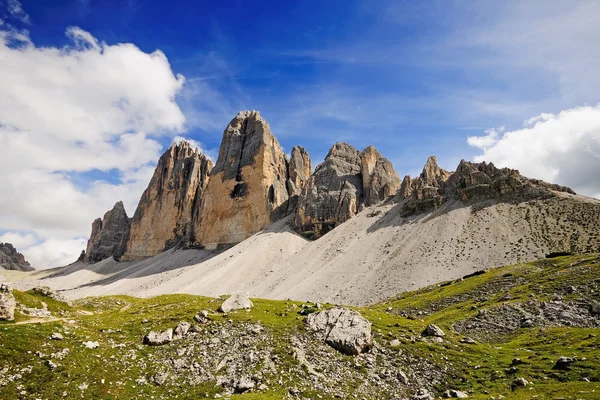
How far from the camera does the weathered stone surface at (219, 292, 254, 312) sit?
113 ft

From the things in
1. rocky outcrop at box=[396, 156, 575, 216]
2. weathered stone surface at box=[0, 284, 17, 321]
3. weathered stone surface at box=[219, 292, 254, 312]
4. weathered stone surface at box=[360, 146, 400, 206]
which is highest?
weathered stone surface at box=[360, 146, 400, 206]

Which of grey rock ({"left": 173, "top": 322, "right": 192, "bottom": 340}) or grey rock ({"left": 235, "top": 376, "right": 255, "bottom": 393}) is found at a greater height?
grey rock ({"left": 173, "top": 322, "right": 192, "bottom": 340})

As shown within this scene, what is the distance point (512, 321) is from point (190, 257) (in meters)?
156

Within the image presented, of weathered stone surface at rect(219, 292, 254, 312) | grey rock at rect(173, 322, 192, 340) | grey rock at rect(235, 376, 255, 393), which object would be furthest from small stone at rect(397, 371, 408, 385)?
grey rock at rect(173, 322, 192, 340)

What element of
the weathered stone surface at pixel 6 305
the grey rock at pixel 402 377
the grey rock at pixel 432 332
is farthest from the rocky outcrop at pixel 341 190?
the weathered stone surface at pixel 6 305

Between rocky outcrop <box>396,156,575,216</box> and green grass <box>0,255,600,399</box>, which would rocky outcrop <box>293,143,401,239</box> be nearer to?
rocky outcrop <box>396,156,575,216</box>

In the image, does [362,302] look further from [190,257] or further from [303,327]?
[190,257]

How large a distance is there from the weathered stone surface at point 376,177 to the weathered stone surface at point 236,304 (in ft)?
408

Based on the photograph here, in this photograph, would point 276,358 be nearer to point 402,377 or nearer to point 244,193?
point 402,377

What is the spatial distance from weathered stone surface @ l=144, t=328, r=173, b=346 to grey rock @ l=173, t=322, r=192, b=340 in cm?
39

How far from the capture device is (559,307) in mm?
46375

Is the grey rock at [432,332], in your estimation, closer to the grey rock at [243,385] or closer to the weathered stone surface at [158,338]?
the grey rock at [243,385]

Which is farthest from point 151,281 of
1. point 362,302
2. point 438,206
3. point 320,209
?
point 438,206

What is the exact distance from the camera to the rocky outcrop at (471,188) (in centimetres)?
10806
